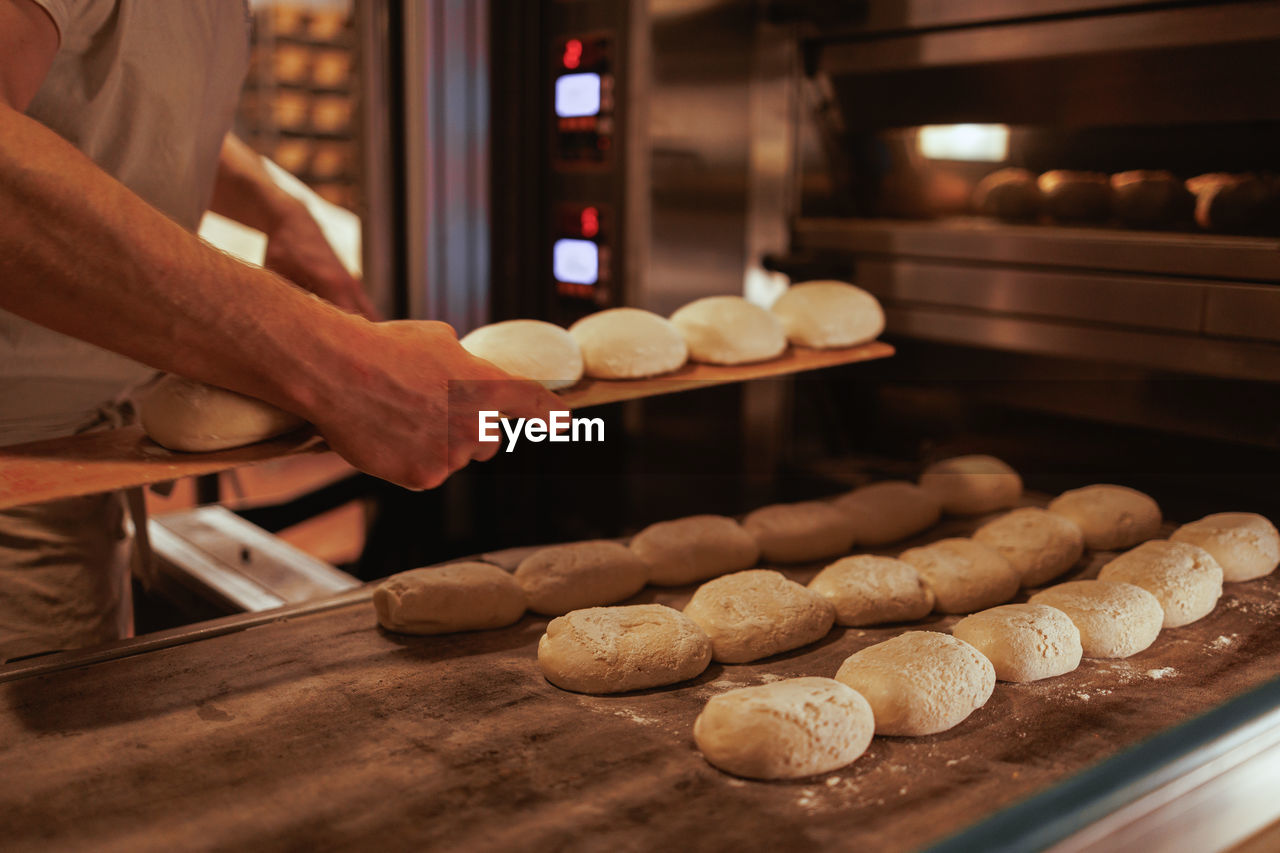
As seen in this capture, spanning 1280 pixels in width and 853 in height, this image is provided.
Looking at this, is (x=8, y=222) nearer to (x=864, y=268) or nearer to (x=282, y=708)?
(x=282, y=708)

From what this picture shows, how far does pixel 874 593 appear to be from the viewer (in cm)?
117

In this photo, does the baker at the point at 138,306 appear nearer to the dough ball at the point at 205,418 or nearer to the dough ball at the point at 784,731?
the dough ball at the point at 205,418

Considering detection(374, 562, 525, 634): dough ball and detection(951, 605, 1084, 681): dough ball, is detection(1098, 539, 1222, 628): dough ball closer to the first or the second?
detection(951, 605, 1084, 681): dough ball

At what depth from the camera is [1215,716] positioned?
85cm

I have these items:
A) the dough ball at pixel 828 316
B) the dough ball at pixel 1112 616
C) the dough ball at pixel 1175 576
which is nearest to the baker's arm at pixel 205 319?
the dough ball at pixel 828 316

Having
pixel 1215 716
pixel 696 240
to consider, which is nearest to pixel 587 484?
pixel 696 240

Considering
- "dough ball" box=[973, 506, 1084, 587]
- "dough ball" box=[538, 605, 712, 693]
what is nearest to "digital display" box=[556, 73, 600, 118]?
"dough ball" box=[973, 506, 1084, 587]

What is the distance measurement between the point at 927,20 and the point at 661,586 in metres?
0.97

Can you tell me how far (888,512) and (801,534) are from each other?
0.53 feet

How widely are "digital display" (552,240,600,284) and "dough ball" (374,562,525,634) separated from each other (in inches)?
36.2

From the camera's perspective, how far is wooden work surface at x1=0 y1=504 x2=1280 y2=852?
769 mm

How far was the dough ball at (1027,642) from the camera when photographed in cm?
101

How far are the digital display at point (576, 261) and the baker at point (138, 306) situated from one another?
640mm

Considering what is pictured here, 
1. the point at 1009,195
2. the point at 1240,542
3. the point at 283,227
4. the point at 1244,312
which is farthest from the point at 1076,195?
the point at 283,227
